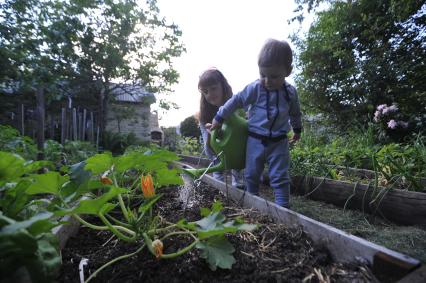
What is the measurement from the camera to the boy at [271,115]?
1.73 metres

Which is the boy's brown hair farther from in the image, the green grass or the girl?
the green grass

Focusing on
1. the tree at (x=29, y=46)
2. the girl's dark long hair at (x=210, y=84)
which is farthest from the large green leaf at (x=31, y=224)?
the tree at (x=29, y=46)

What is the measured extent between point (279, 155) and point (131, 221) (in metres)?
1.16

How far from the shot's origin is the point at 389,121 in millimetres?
4516

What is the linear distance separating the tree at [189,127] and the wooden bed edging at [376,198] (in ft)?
47.9

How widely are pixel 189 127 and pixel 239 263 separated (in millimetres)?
16344

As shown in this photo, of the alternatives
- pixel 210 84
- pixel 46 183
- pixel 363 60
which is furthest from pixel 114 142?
pixel 46 183

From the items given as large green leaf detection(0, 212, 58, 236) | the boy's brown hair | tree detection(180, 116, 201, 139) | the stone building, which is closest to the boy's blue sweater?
the boy's brown hair

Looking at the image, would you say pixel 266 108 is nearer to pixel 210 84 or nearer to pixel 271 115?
pixel 271 115

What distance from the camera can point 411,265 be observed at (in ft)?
2.10

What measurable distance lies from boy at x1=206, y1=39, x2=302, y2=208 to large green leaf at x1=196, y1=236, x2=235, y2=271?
99cm

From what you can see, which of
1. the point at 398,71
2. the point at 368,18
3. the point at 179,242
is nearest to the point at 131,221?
the point at 179,242

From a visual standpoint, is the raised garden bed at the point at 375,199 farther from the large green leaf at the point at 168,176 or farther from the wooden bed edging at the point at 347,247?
the large green leaf at the point at 168,176

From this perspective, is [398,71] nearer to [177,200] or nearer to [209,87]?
[209,87]
